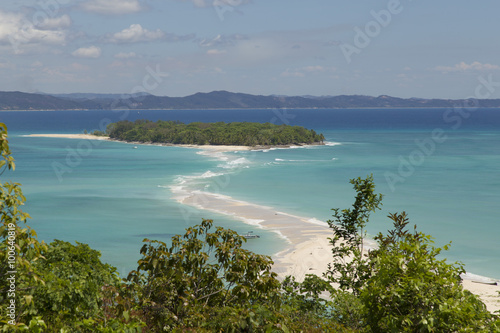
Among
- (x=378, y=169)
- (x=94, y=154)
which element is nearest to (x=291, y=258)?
(x=378, y=169)

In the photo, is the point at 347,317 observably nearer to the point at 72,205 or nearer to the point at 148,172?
the point at 72,205

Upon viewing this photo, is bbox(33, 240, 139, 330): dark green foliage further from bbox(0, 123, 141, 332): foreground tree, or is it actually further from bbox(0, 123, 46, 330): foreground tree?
bbox(0, 123, 46, 330): foreground tree

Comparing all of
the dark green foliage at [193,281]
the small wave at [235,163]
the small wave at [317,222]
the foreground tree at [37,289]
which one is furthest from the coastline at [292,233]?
the small wave at [235,163]

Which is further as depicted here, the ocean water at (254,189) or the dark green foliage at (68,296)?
the ocean water at (254,189)

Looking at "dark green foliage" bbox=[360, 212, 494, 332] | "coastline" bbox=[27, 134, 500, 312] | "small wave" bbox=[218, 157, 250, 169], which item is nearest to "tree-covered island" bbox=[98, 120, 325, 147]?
"small wave" bbox=[218, 157, 250, 169]

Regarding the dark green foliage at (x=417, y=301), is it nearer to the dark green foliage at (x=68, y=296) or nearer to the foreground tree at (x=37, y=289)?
the foreground tree at (x=37, y=289)

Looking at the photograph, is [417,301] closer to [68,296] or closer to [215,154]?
[68,296]

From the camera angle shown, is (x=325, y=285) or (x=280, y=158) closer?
(x=325, y=285)
